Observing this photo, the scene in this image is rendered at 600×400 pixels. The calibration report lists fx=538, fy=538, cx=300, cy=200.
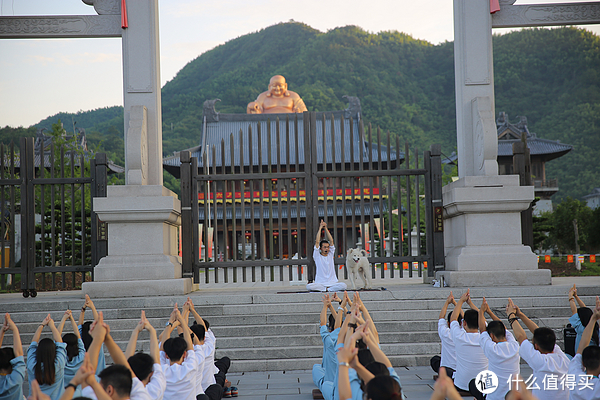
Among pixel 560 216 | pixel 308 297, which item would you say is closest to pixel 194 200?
pixel 308 297

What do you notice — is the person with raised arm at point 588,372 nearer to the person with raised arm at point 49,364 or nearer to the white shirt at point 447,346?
the white shirt at point 447,346

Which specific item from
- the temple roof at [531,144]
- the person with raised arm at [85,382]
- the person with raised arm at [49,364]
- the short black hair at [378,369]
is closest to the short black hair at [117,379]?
the person with raised arm at [85,382]

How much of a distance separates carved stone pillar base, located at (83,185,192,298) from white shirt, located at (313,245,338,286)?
2.04 meters

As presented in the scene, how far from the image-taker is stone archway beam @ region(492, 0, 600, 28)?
8867 millimetres

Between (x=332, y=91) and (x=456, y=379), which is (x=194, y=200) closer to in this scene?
(x=456, y=379)

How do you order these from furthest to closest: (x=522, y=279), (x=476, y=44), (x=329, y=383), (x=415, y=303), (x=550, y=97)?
(x=550, y=97) < (x=476, y=44) < (x=522, y=279) < (x=415, y=303) < (x=329, y=383)

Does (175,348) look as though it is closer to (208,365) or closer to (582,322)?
(208,365)

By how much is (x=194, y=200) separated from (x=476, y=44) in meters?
5.30

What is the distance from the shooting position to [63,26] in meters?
8.84

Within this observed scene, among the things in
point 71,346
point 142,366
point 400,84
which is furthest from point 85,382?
point 400,84

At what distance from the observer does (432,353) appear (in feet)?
20.6

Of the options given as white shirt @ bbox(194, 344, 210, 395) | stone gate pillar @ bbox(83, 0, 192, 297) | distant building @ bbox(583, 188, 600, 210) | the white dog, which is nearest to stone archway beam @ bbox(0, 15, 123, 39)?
stone gate pillar @ bbox(83, 0, 192, 297)

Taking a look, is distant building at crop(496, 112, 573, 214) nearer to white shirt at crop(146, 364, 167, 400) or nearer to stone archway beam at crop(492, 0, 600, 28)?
stone archway beam at crop(492, 0, 600, 28)

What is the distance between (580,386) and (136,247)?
636 cm
